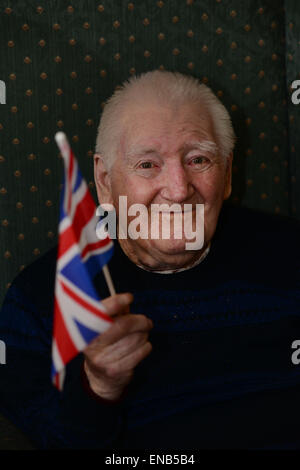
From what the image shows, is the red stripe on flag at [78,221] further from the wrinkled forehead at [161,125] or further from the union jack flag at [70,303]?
A: the wrinkled forehead at [161,125]

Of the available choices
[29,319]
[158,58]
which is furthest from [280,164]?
[29,319]

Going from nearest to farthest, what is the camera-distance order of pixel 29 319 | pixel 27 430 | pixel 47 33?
1. pixel 27 430
2. pixel 29 319
3. pixel 47 33

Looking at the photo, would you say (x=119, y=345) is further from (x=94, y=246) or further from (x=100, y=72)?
(x=100, y=72)

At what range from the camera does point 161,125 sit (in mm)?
1437

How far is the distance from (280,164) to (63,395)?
107cm

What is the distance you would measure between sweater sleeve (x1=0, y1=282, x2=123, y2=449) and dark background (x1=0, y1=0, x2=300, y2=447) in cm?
22

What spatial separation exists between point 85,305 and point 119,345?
16 cm

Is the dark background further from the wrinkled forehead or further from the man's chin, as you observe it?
the man's chin

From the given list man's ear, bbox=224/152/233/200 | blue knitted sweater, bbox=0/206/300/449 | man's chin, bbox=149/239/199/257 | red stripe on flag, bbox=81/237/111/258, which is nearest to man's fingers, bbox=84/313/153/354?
red stripe on flag, bbox=81/237/111/258

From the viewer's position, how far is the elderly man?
1.42m

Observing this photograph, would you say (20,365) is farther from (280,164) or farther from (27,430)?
(280,164)

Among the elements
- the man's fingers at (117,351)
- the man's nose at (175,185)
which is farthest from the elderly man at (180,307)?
the man's fingers at (117,351)

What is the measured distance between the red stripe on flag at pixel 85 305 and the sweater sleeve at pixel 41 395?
298mm
